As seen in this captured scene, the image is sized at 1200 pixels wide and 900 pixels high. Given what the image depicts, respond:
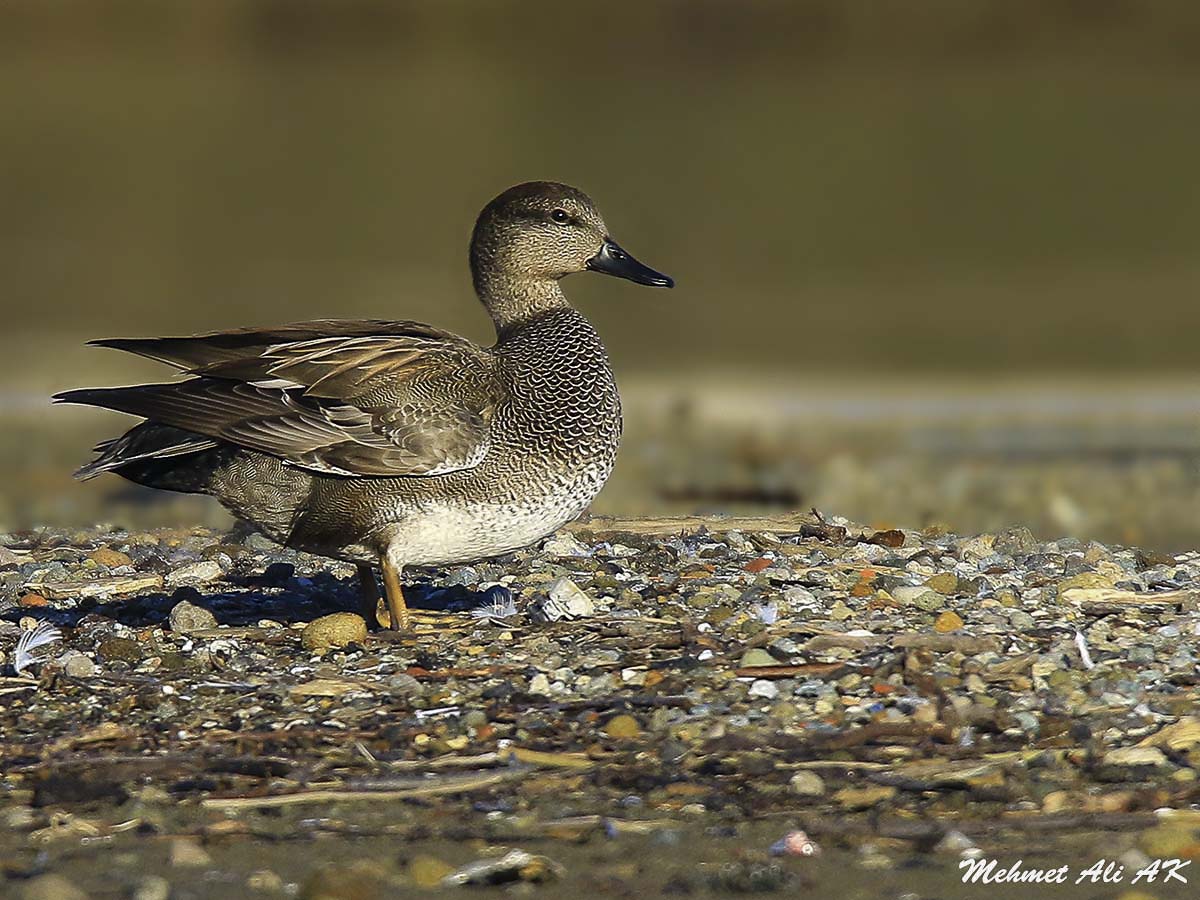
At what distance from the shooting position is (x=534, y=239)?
21.5 ft

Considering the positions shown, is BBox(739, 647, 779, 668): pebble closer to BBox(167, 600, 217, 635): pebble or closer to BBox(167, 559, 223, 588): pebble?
BBox(167, 600, 217, 635): pebble

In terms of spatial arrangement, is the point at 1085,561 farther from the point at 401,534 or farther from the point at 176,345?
the point at 176,345

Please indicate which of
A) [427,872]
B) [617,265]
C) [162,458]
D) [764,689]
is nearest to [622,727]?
[764,689]

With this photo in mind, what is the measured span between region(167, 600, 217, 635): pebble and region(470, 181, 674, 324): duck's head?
57.9 inches

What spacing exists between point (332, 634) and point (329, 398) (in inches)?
27.2

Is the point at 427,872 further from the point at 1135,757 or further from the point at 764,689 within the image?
the point at 1135,757

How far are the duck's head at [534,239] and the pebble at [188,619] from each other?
1.47 m

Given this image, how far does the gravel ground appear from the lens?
404 cm

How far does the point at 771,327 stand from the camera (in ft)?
59.8

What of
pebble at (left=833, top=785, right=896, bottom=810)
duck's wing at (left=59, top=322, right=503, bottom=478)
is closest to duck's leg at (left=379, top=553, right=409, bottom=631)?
duck's wing at (left=59, top=322, right=503, bottom=478)

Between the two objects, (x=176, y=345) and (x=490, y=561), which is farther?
(x=490, y=561)

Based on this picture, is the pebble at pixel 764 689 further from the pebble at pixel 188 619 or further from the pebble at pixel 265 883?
the pebble at pixel 188 619

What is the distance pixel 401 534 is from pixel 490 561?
3.86 ft

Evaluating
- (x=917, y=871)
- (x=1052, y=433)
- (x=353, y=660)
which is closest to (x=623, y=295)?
(x=1052, y=433)
